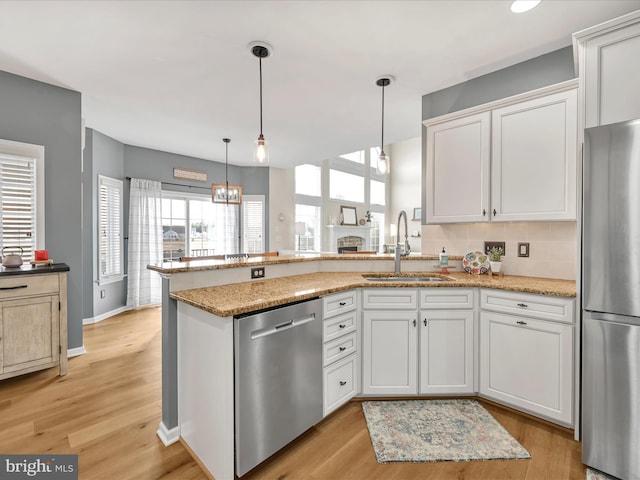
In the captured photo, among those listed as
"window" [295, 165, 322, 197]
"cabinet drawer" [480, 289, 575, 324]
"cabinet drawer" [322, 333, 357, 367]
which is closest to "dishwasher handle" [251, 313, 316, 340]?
"cabinet drawer" [322, 333, 357, 367]

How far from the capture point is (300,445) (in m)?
1.87

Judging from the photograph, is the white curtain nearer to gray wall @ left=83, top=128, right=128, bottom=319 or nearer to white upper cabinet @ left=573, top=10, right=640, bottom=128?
gray wall @ left=83, top=128, right=128, bottom=319

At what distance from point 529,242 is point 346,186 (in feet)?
22.1

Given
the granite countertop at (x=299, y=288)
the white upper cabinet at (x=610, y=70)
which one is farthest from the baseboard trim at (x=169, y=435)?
the white upper cabinet at (x=610, y=70)

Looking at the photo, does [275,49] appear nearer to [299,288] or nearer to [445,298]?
[299,288]

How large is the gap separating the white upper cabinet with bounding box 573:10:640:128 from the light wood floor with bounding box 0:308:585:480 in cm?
193

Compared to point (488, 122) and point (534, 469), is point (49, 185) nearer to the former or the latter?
point (488, 122)

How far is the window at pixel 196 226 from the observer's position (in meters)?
5.80

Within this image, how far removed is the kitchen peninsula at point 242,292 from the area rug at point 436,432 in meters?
0.49

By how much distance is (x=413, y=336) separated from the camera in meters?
2.30

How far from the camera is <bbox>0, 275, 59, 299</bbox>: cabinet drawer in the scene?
2.43 m

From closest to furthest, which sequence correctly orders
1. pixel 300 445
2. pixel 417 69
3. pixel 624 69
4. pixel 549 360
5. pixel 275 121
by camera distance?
pixel 624 69 < pixel 300 445 < pixel 549 360 < pixel 417 69 < pixel 275 121

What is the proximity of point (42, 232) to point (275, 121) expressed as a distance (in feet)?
9.09

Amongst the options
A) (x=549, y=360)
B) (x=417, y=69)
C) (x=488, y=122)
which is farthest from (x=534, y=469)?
(x=417, y=69)
